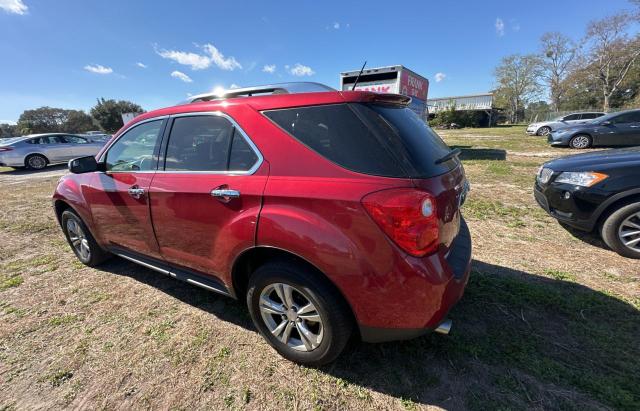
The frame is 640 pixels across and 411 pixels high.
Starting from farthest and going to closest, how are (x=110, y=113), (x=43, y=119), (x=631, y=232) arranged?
1. (x=43, y=119)
2. (x=110, y=113)
3. (x=631, y=232)

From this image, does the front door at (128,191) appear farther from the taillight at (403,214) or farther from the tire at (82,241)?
the taillight at (403,214)

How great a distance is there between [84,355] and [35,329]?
748mm

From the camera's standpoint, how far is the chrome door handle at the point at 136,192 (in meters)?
2.45

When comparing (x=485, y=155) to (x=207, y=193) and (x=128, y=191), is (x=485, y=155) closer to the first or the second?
(x=207, y=193)

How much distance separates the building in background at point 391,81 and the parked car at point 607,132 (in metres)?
6.39

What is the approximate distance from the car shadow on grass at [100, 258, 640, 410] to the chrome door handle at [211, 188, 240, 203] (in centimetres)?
118

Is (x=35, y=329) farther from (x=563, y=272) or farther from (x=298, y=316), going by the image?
(x=563, y=272)

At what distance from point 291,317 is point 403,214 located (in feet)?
3.45

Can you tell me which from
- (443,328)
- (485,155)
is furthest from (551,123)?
(443,328)

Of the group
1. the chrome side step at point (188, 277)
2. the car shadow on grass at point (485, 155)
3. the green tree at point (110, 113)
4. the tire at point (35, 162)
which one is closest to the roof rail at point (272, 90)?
the chrome side step at point (188, 277)

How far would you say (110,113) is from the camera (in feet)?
178

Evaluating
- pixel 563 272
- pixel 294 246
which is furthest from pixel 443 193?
pixel 563 272

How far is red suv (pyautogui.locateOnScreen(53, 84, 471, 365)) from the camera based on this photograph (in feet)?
5.09

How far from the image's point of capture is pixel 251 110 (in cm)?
198
